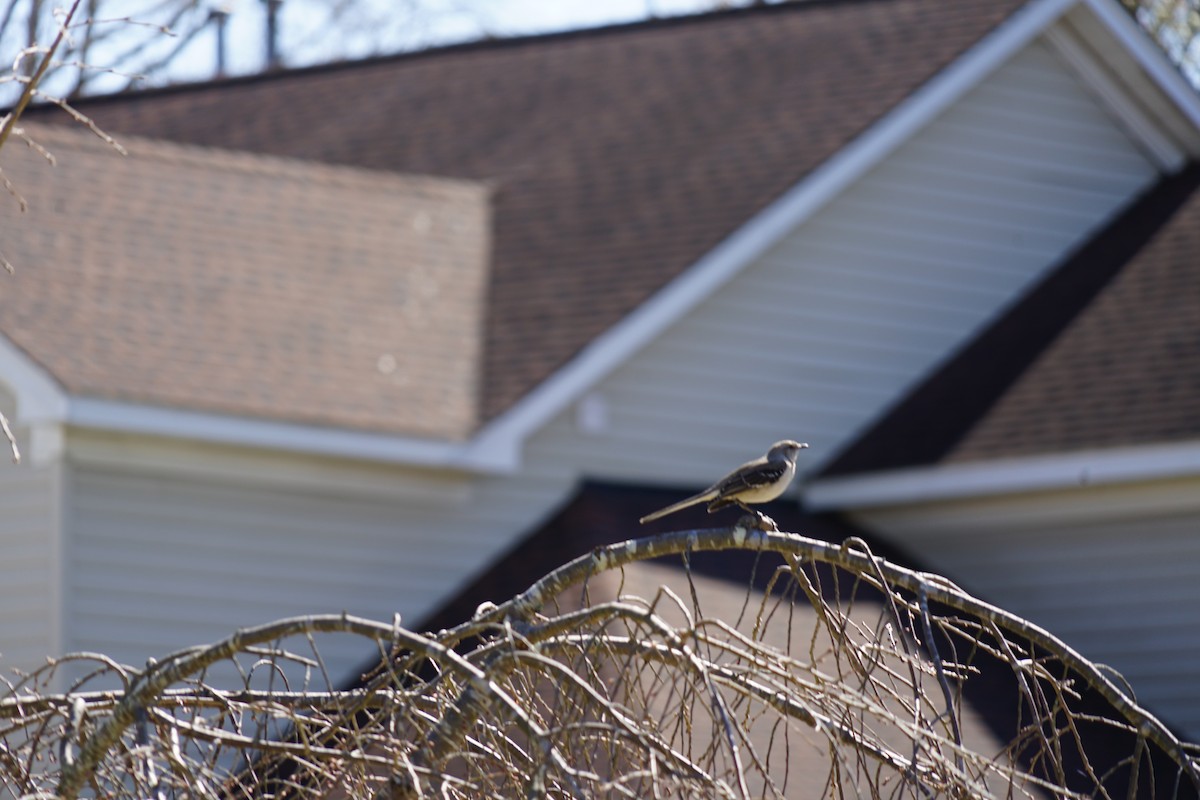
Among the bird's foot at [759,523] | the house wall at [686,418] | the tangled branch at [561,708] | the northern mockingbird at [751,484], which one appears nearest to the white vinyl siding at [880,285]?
the house wall at [686,418]

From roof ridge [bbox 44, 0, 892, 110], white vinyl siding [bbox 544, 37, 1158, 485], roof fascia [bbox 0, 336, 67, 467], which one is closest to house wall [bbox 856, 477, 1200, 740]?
white vinyl siding [bbox 544, 37, 1158, 485]

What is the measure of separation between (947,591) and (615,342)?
21.4ft

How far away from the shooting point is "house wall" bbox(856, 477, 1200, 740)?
34.4 ft

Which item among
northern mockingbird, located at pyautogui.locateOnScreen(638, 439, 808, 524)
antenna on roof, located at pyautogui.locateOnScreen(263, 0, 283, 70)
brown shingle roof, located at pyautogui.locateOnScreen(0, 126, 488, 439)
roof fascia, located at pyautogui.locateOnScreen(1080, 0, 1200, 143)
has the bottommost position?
northern mockingbird, located at pyautogui.locateOnScreen(638, 439, 808, 524)

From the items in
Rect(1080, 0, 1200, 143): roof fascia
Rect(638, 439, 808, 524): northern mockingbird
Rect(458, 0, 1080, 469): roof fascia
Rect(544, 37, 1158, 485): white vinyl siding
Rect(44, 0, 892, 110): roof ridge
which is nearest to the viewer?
Rect(638, 439, 808, 524): northern mockingbird

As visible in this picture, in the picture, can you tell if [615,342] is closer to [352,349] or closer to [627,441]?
[627,441]

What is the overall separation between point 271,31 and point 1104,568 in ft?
52.2

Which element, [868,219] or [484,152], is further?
[484,152]

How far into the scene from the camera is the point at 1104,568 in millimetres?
10766

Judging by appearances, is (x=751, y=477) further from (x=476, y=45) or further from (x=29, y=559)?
(x=476, y=45)

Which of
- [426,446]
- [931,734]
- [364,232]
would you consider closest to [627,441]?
[426,446]

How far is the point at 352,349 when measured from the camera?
1164 cm

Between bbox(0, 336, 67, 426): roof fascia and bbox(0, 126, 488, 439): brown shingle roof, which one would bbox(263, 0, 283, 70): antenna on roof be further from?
bbox(0, 336, 67, 426): roof fascia

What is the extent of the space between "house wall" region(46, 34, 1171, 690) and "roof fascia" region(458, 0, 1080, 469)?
25 centimetres
